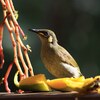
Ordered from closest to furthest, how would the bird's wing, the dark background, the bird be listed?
1. the bird
2. the bird's wing
3. the dark background

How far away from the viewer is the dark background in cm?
615

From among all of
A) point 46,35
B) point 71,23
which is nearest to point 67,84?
point 46,35

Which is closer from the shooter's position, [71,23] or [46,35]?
[46,35]

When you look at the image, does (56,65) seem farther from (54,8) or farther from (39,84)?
(54,8)

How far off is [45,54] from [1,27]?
109 cm

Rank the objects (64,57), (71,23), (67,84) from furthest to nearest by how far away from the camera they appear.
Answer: (71,23) → (64,57) → (67,84)

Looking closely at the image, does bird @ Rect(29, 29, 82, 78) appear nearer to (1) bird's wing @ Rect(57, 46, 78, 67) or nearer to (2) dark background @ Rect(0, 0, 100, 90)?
(1) bird's wing @ Rect(57, 46, 78, 67)

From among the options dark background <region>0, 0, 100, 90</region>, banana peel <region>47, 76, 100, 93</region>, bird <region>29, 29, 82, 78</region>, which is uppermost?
dark background <region>0, 0, 100, 90</region>

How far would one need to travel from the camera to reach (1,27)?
2.15 meters

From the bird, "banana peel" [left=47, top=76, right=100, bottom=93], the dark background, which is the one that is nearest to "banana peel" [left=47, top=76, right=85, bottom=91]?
"banana peel" [left=47, top=76, right=100, bottom=93]

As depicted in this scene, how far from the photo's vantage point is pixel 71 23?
669 cm

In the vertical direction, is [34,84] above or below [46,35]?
below

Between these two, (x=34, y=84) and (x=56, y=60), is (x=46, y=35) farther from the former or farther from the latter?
(x=34, y=84)

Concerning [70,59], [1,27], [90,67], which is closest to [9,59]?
[90,67]
